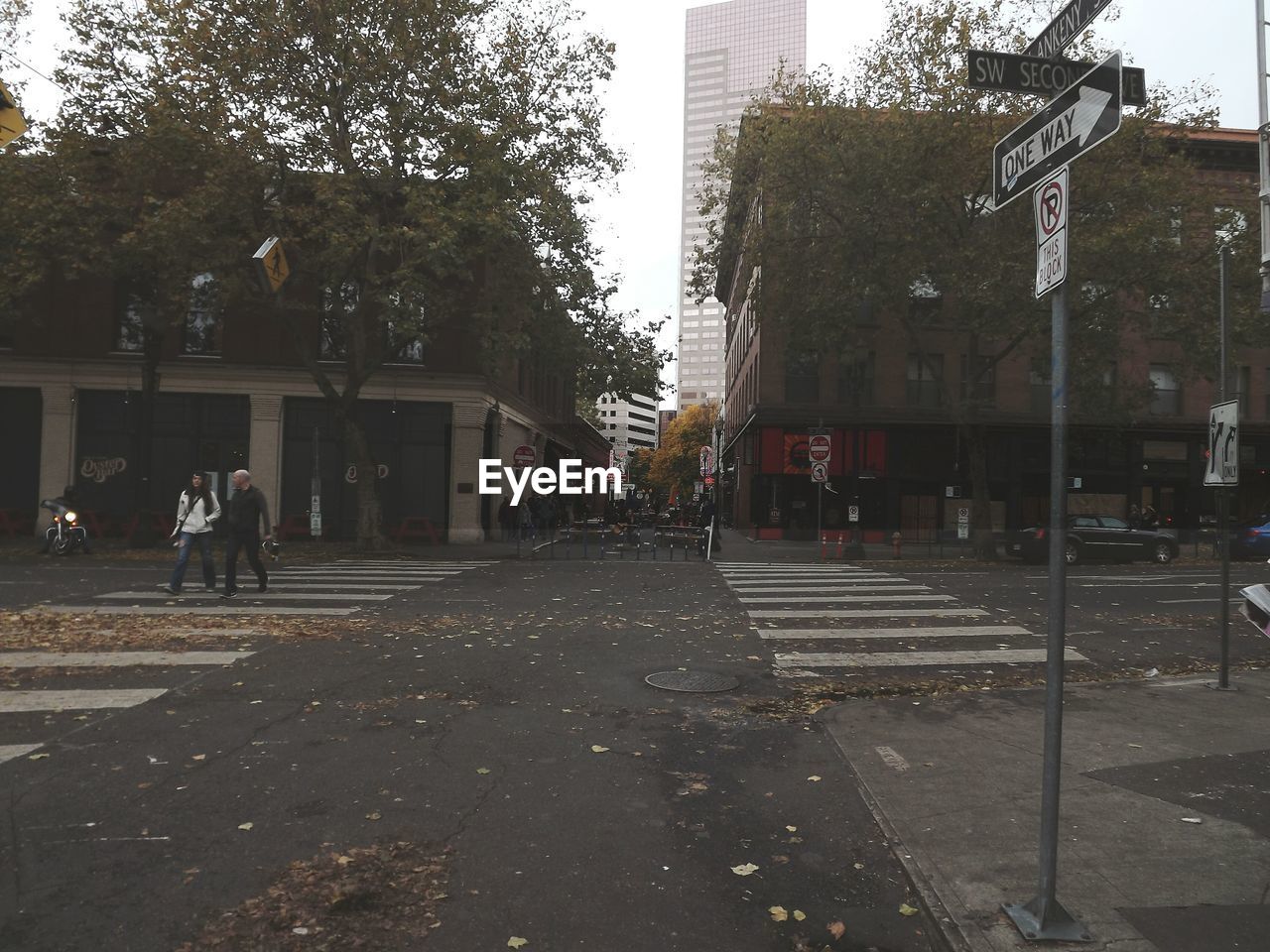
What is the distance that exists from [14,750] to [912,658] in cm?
795

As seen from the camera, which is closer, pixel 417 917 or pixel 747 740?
pixel 417 917

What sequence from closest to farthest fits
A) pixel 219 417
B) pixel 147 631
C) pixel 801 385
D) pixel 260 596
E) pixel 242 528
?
pixel 147 631 < pixel 242 528 < pixel 260 596 < pixel 219 417 < pixel 801 385

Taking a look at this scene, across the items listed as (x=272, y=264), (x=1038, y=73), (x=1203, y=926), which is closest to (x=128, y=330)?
(x=272, y=264)

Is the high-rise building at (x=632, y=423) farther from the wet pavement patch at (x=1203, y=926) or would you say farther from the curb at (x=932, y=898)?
the wet pavement patch at (x=1203, y=926)

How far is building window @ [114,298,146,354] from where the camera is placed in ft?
90.0

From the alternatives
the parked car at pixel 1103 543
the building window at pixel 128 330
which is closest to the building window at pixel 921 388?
the parked car at pixel 1103 543

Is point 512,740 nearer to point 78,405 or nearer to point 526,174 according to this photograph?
point 526,174

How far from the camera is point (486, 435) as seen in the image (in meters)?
31.0

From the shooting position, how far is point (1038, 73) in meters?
4.19

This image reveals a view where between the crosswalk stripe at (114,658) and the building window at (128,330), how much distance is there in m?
22.2

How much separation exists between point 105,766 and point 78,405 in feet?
87.3

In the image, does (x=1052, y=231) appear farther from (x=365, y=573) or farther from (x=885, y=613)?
(x=365, y=573)

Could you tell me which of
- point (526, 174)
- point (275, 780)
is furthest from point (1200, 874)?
point (526, 174)

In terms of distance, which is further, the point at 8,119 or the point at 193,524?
the point at 193,524
